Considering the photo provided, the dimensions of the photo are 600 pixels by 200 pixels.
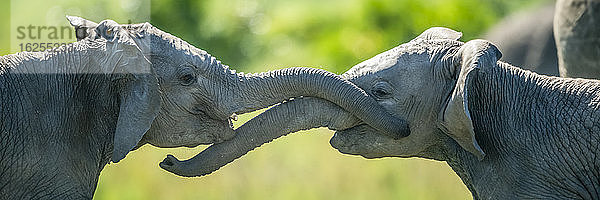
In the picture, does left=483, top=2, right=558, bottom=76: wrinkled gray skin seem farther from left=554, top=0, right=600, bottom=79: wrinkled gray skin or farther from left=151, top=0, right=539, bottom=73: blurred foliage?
left=554, top=0, right=600, bottom=79: wrinkled gray skin

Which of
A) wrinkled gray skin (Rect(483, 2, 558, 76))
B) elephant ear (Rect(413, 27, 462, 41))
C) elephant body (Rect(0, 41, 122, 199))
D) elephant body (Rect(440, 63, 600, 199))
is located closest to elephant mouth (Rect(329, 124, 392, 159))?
elephant body (Rect(440, 63, 600, 199))

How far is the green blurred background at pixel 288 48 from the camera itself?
1430 cm

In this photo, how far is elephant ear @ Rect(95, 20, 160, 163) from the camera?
8555mm

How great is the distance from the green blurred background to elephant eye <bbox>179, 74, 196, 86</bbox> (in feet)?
8.11

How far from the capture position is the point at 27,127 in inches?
337

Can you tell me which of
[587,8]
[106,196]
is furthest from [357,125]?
[106,196]

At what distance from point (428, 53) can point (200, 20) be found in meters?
14.3

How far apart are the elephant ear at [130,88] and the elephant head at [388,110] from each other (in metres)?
0.50

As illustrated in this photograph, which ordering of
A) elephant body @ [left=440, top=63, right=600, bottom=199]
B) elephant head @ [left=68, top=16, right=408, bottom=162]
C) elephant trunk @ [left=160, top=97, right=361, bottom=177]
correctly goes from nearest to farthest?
1. elephant body @ [left=440, top=63, right=600, bottom=199]
2. elephant head @ [left=68, top=16, right=408, bottom=162]
3. elephant trunk @ [left=160, top=97, right=361, bottom=177]

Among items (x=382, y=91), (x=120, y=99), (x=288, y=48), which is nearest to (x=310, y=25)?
(x=288, y=48)

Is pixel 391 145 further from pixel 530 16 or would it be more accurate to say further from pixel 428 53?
pixel 530 16

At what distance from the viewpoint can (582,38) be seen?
11.5 metres

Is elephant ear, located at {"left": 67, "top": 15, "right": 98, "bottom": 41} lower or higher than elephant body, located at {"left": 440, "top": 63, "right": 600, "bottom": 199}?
higher

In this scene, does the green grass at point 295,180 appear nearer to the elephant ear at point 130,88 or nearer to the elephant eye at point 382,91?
the elephant eye at point 382,91
